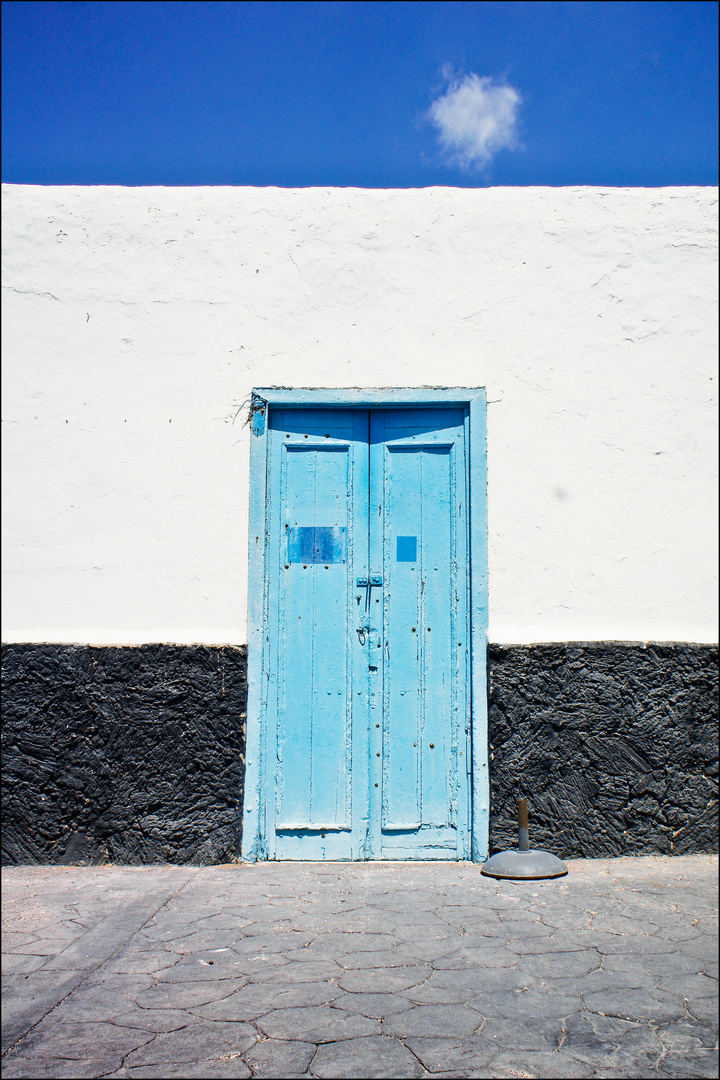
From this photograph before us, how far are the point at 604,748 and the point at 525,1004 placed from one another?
1970mm

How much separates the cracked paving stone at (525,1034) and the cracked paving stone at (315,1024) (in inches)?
14.0

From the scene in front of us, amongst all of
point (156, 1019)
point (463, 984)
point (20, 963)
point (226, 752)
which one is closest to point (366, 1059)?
point (463, 984)

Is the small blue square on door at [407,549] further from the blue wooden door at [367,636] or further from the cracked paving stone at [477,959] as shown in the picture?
the cracked paving stone at [477,959]

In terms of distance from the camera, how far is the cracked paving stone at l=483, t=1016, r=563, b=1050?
95.3 inches

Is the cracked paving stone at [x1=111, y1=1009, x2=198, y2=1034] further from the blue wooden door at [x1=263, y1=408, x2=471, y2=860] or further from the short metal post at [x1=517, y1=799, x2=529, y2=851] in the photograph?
the short metal post at [x1=517, y1=799, x2=529, y2=851]

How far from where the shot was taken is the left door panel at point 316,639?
448cm

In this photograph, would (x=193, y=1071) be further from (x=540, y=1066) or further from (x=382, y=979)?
(x=540, y=1066)

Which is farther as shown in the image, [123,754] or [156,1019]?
[123,754]

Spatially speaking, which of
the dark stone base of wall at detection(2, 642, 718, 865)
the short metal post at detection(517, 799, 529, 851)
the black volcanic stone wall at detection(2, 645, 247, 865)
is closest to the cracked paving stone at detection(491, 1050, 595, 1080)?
the short metal post at detection(517, 799, 529, 851)

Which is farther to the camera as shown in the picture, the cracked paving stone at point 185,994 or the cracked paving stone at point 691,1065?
the cracked paving stone at point 185,994

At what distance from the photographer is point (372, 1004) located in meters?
2.70

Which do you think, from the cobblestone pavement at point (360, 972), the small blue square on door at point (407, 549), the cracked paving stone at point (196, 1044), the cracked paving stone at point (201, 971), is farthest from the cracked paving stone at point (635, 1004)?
the small blue square on door at point (407, 549)

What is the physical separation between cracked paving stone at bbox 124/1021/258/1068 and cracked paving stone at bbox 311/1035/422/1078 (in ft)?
0.78

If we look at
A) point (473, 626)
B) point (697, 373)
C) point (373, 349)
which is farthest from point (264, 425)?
point (697, 373)
